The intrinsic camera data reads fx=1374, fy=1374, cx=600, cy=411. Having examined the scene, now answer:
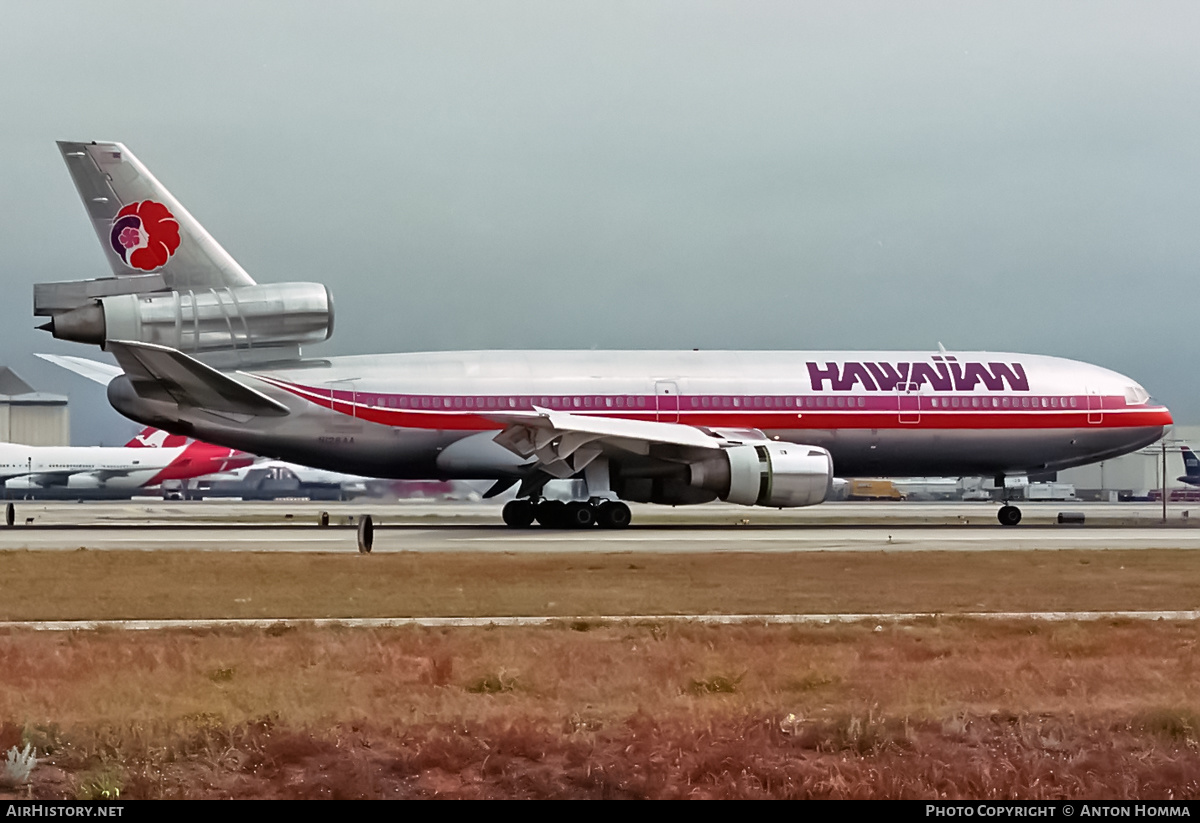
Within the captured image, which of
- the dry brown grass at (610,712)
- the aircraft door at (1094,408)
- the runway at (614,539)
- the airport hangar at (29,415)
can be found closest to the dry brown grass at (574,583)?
the runway at (614,539)

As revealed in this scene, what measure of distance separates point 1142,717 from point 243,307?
2859cm

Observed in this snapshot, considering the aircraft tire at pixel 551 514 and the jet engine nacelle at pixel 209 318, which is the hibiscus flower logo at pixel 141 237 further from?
the aircraft tire at pixel 551 514

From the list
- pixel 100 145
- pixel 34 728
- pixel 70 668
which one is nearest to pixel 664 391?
pixel 100 145

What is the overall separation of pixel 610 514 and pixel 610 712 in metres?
25.3

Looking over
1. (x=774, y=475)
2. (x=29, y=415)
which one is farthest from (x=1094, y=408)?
(x=29, y=415)

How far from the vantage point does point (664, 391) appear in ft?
120

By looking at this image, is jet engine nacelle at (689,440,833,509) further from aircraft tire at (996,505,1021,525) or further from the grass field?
the grass field

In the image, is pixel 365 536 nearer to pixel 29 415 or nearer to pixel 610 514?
pixel 610 514

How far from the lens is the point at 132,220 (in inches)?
1363

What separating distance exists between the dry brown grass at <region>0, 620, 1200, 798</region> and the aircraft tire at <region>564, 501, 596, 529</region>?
64.8ft

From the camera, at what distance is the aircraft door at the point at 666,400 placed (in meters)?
36.3

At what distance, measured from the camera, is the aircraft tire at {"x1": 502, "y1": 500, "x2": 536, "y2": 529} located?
36.8m

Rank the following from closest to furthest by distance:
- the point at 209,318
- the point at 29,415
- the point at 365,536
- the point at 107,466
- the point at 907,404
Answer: the point at 365,536, the point at 209,318, the point at 907,404, the point at 107,466, the point at 29,415
